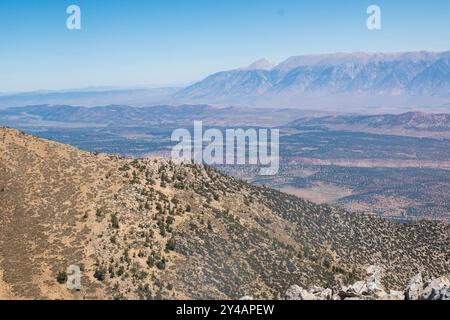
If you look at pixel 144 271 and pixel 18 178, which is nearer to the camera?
pixel 144 271

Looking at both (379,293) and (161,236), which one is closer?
(379,293)

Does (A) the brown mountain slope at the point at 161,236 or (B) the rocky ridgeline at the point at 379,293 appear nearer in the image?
(B) the rocky ridgeline at the point at 379,293

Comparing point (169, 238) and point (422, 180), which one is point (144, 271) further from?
point (422, 180)

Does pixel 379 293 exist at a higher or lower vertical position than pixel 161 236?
lower

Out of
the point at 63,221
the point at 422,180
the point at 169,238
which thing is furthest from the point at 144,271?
the point at 422,180

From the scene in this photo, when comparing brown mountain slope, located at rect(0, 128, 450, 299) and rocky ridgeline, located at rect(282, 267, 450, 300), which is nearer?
rocky ridgeline, located at rect(282, 267, 450, 300)
